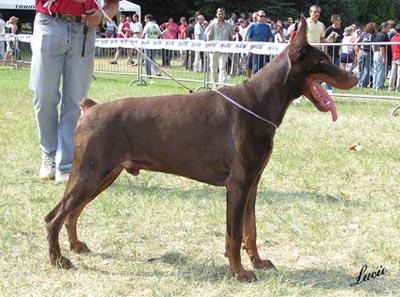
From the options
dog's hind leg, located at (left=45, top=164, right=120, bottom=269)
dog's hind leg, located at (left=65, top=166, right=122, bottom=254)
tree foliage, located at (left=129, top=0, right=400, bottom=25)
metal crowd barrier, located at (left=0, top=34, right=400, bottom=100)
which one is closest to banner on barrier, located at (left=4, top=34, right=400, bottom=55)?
metal crowd barrier, located at (left=0, top=34, right=400, bottom=100)

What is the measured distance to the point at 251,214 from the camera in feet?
14.8

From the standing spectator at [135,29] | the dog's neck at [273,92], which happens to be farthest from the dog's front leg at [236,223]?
the standing spectator at [135,29]

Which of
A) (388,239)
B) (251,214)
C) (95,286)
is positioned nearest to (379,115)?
(388,239)

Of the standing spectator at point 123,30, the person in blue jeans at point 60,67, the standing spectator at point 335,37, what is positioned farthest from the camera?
the standing spectator at point 123,30

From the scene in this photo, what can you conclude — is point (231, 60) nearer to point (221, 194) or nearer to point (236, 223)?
point (221, 194)

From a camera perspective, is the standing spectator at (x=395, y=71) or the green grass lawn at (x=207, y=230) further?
the standing spectator at (x=395, y=71)

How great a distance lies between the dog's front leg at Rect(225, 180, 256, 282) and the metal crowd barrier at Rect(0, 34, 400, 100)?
9890 millimetres

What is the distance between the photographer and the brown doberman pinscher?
13.7 ft

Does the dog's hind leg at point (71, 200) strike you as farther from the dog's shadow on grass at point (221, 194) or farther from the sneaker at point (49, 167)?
the sneaker at point (49, 167)

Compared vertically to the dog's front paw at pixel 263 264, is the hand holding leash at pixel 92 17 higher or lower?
higher

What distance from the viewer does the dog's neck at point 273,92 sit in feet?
13.9

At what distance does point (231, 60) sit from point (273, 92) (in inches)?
556

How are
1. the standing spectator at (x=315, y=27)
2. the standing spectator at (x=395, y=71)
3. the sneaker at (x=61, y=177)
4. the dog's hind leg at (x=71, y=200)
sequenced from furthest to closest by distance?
the standing spectator at (x=395, y=71) → the standing spectator at (x=315, y=27) → the sneaker at (x=61, y=177) → the dog's hind leg at (x=71, y=200)

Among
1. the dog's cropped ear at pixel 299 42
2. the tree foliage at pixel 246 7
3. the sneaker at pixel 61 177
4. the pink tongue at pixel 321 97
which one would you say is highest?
the tree foliage at pixel 246 7
